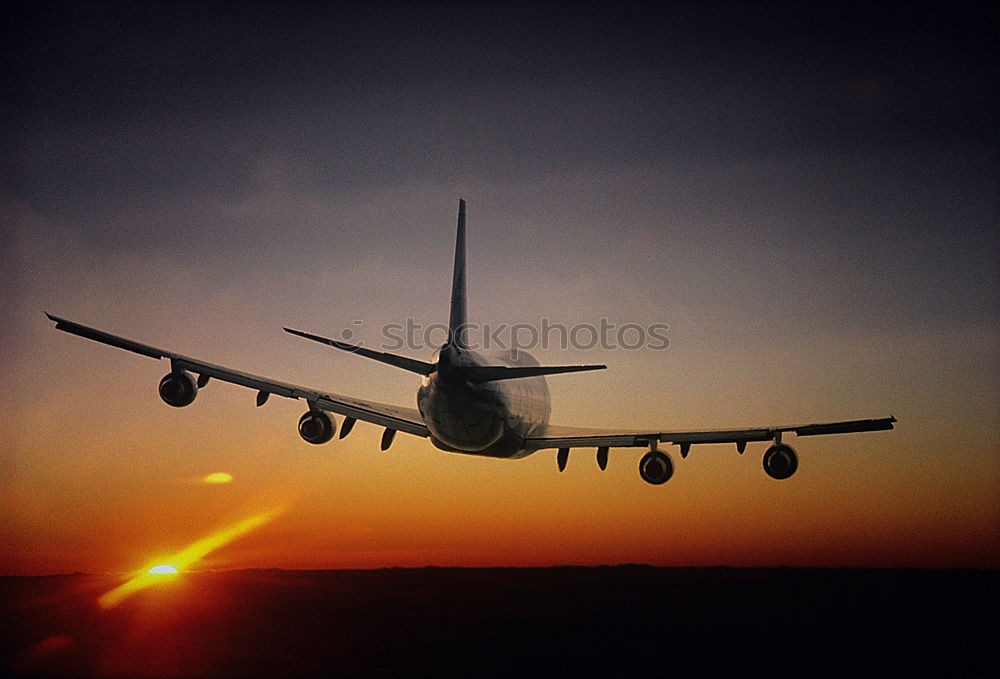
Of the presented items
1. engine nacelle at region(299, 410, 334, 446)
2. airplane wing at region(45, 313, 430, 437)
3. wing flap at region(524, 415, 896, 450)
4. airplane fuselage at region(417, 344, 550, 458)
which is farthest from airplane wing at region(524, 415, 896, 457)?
engine nacelle at region(299, 410, 334, 446)

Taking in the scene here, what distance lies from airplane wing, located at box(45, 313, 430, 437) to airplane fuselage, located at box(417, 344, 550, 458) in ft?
8.55

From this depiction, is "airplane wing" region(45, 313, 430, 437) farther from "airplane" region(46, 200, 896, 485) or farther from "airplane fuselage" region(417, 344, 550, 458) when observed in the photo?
"airplane fuselage" region(417, 344, 550, 458)

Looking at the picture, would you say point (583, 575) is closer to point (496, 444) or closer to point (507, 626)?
point (496, 444)

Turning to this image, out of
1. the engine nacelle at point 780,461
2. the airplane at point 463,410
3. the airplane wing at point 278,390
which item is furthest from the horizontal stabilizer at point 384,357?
the engine nacelle at point 780,461

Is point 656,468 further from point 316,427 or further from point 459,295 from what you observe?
point 316,427

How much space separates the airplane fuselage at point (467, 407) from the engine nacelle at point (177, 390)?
8.89 metres

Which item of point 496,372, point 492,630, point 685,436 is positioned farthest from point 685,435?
point 492,630

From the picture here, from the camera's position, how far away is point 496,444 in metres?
38.2

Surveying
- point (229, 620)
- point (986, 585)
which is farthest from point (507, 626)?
point (986, 585)

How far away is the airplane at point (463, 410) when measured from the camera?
31.8 meters

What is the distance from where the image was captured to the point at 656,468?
36312mm

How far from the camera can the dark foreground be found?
22.0 meters

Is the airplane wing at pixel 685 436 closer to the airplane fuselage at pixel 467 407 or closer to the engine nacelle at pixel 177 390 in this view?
the airplane fuselage at pixel 467 407

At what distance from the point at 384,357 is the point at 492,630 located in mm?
9921
